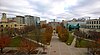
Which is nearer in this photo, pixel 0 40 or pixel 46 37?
pixel 0 40

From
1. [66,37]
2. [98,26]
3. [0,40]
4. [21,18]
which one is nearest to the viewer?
[0,40]

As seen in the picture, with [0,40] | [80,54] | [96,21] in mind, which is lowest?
[80,54]

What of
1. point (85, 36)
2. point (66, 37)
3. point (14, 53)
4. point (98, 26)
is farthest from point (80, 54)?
point (98, 26)

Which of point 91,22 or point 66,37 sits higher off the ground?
point 91,22

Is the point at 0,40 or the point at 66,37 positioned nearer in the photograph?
the point at 0,40

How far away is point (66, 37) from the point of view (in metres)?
39.6

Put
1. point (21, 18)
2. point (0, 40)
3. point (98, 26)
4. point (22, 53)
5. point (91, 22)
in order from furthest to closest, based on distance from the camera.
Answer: point (21, 18)
point (91, 22)
point (98, 26)
point (0, 40)
point (22, 53)

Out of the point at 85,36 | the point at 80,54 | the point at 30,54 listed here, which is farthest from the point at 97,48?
the point at 85,36

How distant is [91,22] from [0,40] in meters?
36.1

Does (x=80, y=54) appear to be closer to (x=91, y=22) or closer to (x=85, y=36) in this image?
(x=85, y=36)

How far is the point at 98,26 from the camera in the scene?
163ft

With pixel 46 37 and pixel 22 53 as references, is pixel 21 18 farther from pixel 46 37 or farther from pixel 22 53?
pixel 22 53

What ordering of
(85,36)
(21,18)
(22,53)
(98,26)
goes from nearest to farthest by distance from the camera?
(22,53)
(85,36)
(98,26)
(21,18)

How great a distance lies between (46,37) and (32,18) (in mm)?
93089
